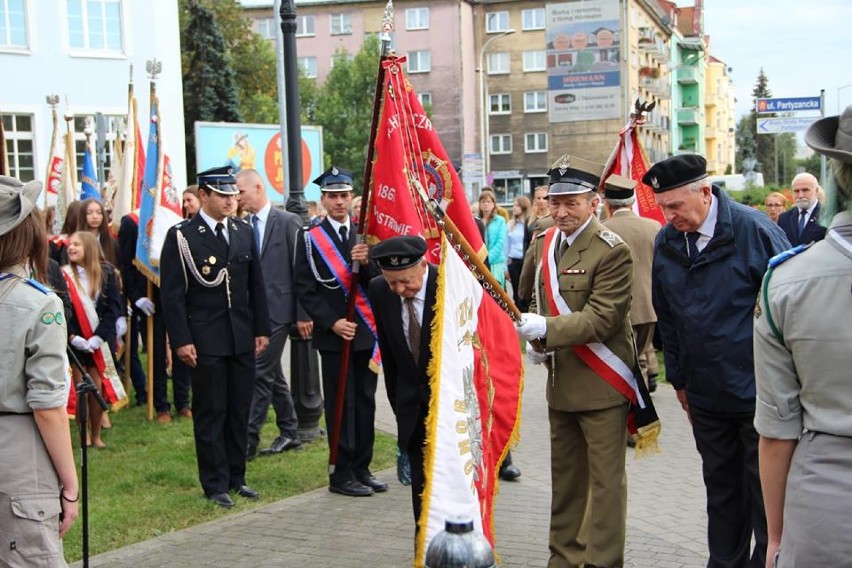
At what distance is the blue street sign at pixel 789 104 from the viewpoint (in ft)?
64.3

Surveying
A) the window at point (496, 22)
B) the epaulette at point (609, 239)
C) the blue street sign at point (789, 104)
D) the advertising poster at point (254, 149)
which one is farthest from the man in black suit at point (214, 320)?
the window at point (496, 22)

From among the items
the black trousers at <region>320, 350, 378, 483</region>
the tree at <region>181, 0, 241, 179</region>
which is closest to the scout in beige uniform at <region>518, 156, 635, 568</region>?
the black trousers at <region>320, 350, 378, 483</region>

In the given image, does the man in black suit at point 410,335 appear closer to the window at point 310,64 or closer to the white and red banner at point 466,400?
the white and red banner at point 466,400

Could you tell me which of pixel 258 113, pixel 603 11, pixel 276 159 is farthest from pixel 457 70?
pixel 276 159

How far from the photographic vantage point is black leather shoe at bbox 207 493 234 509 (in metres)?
7.41

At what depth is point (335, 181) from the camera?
7.91 m

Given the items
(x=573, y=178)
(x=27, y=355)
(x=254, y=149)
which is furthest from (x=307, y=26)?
(x=27, y=355)

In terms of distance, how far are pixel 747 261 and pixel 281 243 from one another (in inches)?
194

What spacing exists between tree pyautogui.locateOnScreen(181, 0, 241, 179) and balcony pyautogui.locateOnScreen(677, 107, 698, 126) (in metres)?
57.3

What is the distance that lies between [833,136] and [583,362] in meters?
2.68

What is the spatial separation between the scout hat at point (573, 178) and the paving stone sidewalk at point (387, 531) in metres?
2.20

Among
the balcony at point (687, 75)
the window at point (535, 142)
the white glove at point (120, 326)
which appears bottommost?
the white glove at point (120, 326)

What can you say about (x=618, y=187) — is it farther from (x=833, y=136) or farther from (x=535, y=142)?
(x=535, y=142)

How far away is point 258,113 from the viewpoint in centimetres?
5466
